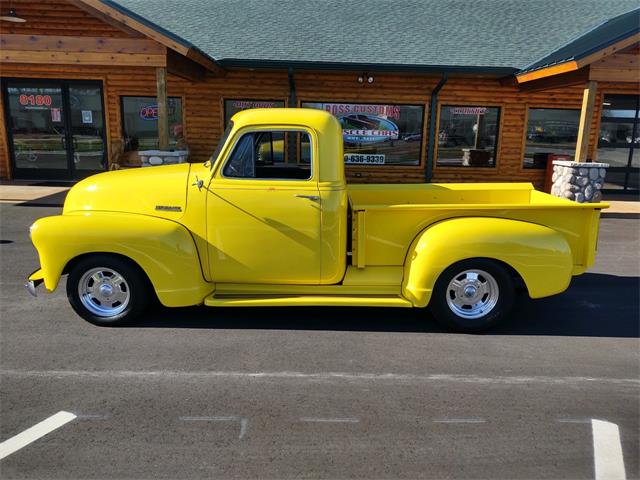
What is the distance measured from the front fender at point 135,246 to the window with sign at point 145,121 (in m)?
Answer: 9.45

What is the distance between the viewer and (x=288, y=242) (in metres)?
4.54

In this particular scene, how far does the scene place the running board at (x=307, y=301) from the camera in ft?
14.7

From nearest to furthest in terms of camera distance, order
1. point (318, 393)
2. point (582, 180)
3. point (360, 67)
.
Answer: point (318, 393) < point (582, 180) < point (360, 67)

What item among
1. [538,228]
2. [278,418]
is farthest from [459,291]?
[278,418]

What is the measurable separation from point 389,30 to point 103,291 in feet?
40.4

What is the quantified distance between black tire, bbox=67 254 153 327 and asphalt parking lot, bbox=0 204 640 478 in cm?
17

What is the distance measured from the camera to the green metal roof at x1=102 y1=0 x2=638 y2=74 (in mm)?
12047

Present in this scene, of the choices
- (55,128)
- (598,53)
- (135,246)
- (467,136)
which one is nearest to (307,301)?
(135,246)

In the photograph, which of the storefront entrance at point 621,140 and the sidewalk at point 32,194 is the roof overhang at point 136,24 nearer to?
the sidewalk at point 32,194

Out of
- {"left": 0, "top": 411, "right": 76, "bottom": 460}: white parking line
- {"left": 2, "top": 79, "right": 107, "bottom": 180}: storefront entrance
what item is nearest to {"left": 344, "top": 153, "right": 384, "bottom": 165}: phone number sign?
{"left": 2, "top": 79, "right": 107, "bottom": 180}: storefront entrance

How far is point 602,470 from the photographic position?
9.12ft

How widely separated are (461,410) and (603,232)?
748 centimetres

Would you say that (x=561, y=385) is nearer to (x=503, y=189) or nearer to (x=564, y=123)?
(x=503, y=189)

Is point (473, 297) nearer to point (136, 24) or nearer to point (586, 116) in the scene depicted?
point (586, 116)
